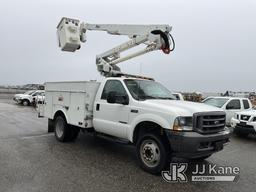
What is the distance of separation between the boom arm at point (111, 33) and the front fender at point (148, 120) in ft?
9.32

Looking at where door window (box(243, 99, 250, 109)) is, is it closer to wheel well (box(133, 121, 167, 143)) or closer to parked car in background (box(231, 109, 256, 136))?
parked car in background (box(231, 109, 256, 136))

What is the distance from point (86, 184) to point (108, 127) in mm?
2064

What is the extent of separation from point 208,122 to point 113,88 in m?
2.57

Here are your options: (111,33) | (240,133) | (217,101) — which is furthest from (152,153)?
(217,101)

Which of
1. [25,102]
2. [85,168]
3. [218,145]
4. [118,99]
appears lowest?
[85,168]

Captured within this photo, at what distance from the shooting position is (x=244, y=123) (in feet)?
33.9

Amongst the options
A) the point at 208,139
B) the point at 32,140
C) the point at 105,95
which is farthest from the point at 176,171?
the point at 32,140

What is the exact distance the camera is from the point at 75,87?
24.5 feet

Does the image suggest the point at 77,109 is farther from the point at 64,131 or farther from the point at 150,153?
the point at 150,153

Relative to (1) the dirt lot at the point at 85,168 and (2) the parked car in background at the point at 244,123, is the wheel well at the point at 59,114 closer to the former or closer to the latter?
(1) the dirt lot at the point at 85,168

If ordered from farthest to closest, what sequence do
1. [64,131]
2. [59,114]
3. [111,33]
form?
[111,33], [59,114], [64,131]

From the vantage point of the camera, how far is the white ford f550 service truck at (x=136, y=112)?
5.22 m

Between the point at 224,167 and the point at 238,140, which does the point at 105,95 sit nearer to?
the point at 224,167

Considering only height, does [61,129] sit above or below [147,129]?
below
